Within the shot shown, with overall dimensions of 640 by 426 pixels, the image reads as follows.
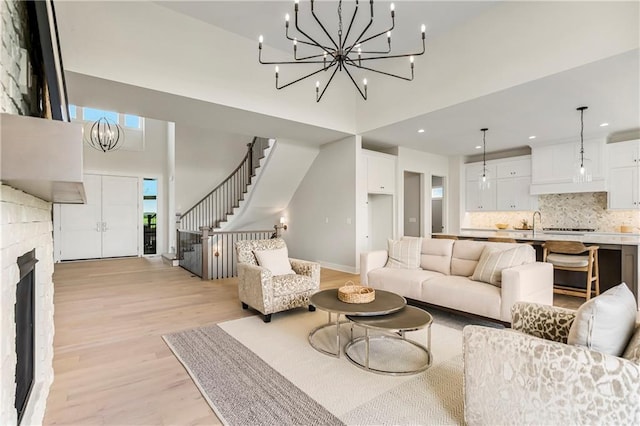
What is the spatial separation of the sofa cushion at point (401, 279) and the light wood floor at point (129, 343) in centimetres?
154

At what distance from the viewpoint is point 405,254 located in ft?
14.3

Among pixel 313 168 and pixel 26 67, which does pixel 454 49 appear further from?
pixel 26 67

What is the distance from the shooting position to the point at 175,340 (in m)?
3.09

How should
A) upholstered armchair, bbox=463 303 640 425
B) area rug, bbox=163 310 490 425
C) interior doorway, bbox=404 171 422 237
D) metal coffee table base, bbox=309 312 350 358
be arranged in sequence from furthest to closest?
1. interior doorway, bbox=404 171 422 237
2. metal coffee table base, bbox=309 312 350 358
3. area rug, bbox=163 310 490 425
4. upholstered armchair, bbox=463 303 640 425

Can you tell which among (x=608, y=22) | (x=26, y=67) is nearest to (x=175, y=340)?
(x=26, y=67)

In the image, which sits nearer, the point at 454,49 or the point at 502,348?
the point at 502,348

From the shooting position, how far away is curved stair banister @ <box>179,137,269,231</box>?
27.8ft

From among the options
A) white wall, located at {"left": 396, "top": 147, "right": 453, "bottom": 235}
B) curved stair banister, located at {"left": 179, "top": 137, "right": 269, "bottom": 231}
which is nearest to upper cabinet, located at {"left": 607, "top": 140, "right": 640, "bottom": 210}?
white wall, located at {"left": 396, "top": 147, "right": 453, "bottom": 235}

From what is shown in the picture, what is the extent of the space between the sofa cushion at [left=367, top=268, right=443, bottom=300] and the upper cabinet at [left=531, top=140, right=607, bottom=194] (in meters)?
4.65

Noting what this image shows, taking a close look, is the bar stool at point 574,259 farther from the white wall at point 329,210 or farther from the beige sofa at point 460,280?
the white wall at point 329,210

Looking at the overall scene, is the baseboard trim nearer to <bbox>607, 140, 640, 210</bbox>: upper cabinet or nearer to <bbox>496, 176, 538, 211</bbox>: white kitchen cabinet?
<bbox>496, 176, 538, 211</bbox>: white kitchen cabinet

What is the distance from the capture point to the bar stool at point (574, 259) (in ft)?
13.6

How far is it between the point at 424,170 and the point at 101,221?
29.0 ft

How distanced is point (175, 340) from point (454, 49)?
5.19 m
